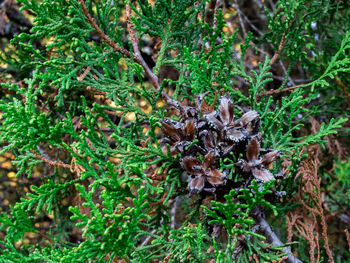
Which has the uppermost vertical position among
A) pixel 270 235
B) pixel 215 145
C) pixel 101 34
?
pixel 101 34

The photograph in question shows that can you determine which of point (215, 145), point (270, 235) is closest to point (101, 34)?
point (215, 145)

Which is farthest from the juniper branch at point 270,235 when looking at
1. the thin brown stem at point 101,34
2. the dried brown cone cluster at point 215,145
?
the thin brown stem at point 101,34

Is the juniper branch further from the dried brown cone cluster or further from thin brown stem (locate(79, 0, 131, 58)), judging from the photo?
thin brown stem (locate(79, 0, 131, 58))

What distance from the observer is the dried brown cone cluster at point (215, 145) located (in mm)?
1358

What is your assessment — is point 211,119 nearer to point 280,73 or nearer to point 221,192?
point 221,192

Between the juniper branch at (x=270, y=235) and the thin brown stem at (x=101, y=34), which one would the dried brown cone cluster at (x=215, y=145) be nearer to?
the juniper branch at (x=270, y=235)

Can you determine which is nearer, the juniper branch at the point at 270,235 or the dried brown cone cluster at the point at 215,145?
the dried brown cone cluster at the point at 215,145

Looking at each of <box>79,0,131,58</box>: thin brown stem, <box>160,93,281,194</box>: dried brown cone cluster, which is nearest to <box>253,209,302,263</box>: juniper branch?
<box>160,93,281,194</box>: dried brown cone cluster

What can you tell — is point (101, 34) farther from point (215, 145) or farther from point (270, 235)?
point (270, 235)

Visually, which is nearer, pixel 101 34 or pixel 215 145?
pixel 215 145

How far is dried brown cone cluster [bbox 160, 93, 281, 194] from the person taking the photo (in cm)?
136

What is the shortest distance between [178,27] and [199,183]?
83 centimetres

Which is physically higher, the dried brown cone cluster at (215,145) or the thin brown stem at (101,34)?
the thin brown stem at (101,34)

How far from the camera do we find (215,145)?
55.7 inches
